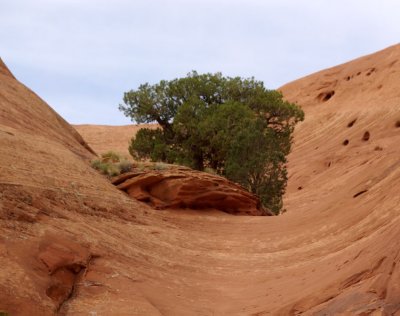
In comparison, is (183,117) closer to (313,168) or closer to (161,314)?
(313,168)

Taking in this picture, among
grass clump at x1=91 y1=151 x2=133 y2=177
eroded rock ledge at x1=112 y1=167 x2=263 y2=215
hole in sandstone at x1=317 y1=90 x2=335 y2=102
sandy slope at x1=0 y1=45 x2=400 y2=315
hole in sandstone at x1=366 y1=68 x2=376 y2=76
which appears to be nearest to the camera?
sandy slope at x1=0 y1=45 x2=400 y2=315

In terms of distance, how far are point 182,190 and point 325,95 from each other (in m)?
31.3

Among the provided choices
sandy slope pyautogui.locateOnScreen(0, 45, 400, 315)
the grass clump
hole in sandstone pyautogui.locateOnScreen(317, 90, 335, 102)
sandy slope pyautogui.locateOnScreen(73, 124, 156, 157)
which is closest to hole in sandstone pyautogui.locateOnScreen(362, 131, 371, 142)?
hole in sandstone pyautogui.locateOnScreen(317, 90, 335, 102)

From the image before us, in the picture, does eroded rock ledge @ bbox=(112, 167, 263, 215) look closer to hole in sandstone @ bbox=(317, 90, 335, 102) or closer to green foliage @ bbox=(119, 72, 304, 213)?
green foliage @ bbox=(119, 72, 304, 213)

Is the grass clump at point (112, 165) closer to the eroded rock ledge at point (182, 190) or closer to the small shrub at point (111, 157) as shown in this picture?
the small shrub at point (111, 157)

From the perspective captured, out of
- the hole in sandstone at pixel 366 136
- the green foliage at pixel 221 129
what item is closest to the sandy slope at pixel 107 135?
the hole in sandstone at pixel 366 136

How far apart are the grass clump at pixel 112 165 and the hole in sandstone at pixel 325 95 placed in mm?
29986

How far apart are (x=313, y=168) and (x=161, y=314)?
91.1ft

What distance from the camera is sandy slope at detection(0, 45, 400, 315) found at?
42.4ft

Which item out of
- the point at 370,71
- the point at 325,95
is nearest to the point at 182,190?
the point at 370,71

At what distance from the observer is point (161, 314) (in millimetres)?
13883

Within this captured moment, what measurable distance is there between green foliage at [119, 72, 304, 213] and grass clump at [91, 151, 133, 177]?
689cm

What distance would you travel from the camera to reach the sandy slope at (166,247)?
42.4 feet

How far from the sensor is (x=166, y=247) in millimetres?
17484
